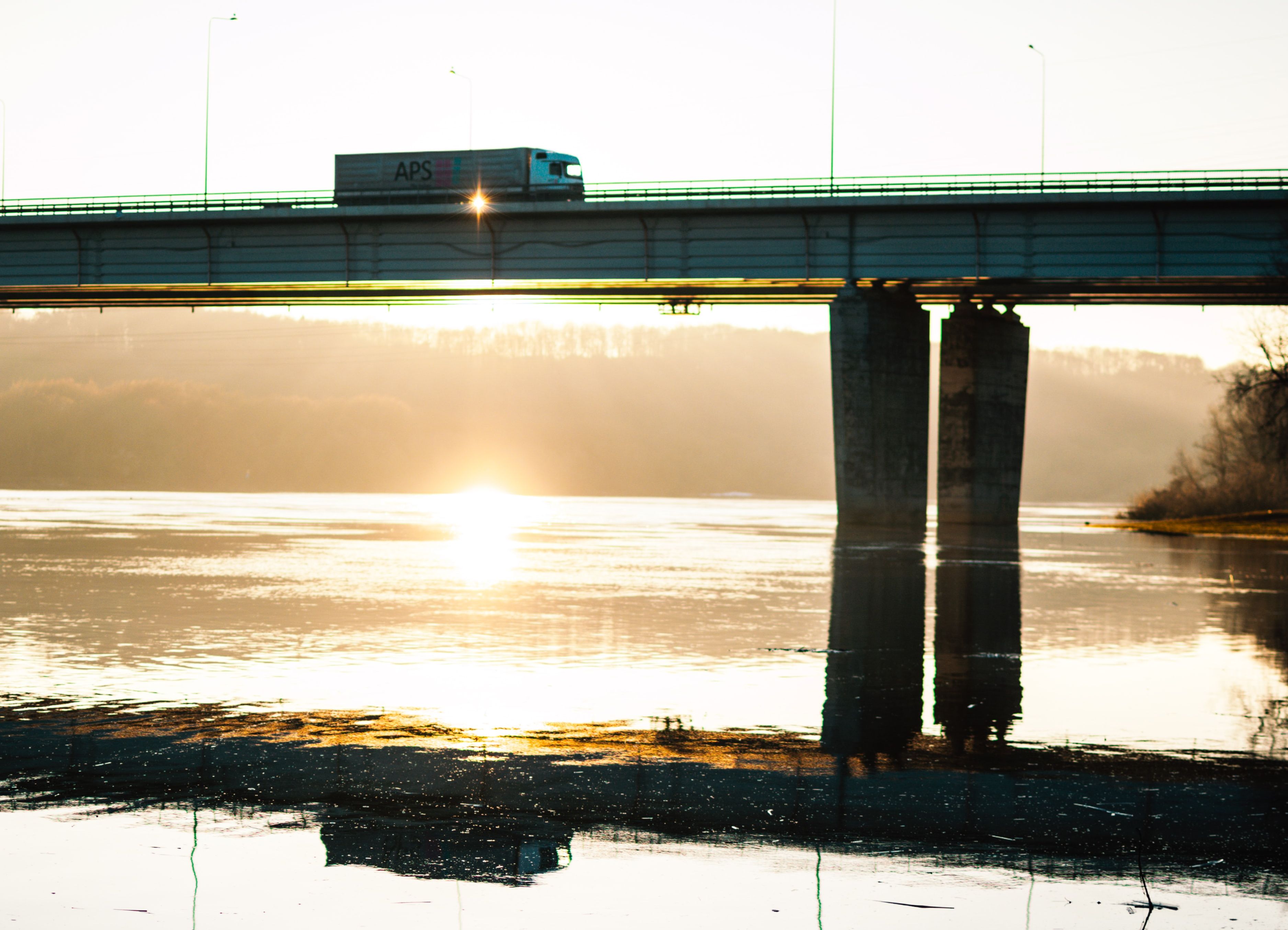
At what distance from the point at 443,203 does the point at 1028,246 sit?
25.5 meters

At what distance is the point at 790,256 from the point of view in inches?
2308

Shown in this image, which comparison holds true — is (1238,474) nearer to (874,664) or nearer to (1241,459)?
(1241,459)

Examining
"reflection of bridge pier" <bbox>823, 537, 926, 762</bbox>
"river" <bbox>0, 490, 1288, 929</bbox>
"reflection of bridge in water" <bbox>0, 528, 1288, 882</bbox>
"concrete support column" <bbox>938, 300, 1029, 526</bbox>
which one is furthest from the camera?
"concrete support column" <bbox>938, 300, 1029, 526</bbox>

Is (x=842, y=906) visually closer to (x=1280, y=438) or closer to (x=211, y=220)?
(x=211, y=220)

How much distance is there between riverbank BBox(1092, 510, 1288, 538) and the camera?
66.4 m

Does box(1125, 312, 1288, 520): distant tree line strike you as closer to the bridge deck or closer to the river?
the bridge deck

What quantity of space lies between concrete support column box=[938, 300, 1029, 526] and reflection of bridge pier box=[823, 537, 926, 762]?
39452 millimetres

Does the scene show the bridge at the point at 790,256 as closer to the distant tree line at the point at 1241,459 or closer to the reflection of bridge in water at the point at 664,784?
the distant tree line at the point at 1241,459

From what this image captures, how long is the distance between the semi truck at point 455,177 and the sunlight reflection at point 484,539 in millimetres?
15089

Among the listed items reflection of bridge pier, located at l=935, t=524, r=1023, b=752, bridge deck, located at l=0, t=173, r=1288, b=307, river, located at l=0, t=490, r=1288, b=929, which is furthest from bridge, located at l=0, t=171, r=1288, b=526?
river, located at l=0, t=490, r=1288, b=929

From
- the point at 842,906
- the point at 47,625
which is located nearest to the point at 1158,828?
the point at 842,906

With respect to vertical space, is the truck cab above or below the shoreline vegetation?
above

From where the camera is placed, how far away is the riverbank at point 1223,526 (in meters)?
66.4

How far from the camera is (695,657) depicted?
15.5m
